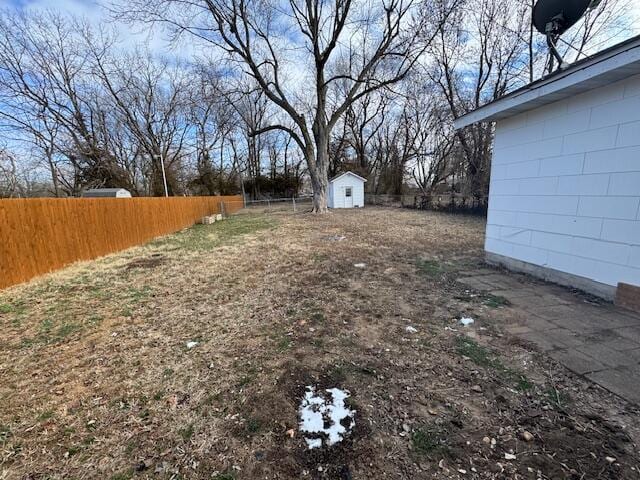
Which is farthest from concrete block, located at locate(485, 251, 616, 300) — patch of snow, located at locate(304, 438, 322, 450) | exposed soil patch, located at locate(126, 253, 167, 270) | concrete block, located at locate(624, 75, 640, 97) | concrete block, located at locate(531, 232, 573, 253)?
exposed soil patch, located at locate(126, 253, 167, 270)

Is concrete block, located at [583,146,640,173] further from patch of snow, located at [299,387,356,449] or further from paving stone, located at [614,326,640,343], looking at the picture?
patch of snow, located at [299,387,356,449]

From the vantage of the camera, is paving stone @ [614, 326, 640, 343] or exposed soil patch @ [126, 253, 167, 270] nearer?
paving stone @ [614, 326, 640, 343]

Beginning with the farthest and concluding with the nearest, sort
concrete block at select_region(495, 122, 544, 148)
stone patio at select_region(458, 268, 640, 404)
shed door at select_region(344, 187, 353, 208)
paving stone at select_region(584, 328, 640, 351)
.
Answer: shed door at select_region(344, 187, 353, 208) < concrete block at select_region(495, 122, 544, 148) < paving stone at select_region(584, 328, 640, 351) < stone patio at select_region(458, 268, 640, 404)

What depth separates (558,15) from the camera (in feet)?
11.9

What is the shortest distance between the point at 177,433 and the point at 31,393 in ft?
4.05

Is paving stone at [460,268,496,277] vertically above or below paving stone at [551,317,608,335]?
above

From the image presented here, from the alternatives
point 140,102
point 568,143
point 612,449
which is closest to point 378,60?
point 568,143

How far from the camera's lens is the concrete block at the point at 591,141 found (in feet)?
9.71

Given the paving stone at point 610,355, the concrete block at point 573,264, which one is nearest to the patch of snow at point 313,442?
the paving stone at point 610,355

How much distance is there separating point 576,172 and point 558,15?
7.07 feet

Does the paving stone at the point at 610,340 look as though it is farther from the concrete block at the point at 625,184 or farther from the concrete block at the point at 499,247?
the concrete block at the point at 499,247

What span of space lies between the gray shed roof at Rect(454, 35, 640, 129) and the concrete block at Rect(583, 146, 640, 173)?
0.74 metres

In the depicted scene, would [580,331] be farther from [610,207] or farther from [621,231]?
[610,207]

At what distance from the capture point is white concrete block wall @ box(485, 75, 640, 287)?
284 centimetres
